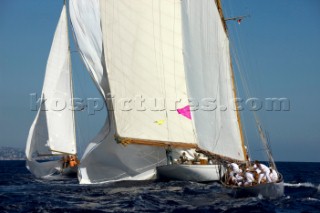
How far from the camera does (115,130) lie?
31.1m

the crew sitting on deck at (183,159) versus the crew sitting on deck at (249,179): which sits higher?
the crew sitting on deck at (183,159)

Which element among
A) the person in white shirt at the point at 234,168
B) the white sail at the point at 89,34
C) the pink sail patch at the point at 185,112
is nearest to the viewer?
the person in white shirt at the point at 234,168

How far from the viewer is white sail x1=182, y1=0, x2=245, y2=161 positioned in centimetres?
3053

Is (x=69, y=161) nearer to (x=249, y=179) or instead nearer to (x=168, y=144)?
(x=168, y=144)

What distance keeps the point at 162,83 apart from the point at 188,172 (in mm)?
5797

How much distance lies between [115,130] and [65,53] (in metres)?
21.7

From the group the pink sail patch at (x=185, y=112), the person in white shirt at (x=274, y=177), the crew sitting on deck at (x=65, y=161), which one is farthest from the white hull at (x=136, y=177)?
the crew sitting on deck at (x=65, y=161)

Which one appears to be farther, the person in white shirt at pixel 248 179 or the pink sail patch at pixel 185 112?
the pink sail patch at pixel 185 112

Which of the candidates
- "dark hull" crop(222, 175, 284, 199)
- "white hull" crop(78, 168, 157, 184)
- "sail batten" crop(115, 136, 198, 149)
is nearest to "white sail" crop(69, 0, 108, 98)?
"sail batten" crop(115, 136, 198, 149)

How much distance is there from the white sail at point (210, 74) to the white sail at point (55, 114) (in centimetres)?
2108

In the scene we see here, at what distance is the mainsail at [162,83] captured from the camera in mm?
30719

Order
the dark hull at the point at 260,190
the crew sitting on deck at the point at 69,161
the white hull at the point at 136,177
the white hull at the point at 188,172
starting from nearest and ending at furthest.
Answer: the dark hull at the point at 260,190
the white hull at the point at 136,177
the white hull at the point at 188,172
the crew sitting on deck at the point at 69,161

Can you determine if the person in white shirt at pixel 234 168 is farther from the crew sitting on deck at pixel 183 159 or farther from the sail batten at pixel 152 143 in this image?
the crew sitting on deck at pixel 183 159

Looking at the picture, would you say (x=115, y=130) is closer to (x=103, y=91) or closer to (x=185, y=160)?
(x=103, y=91)
